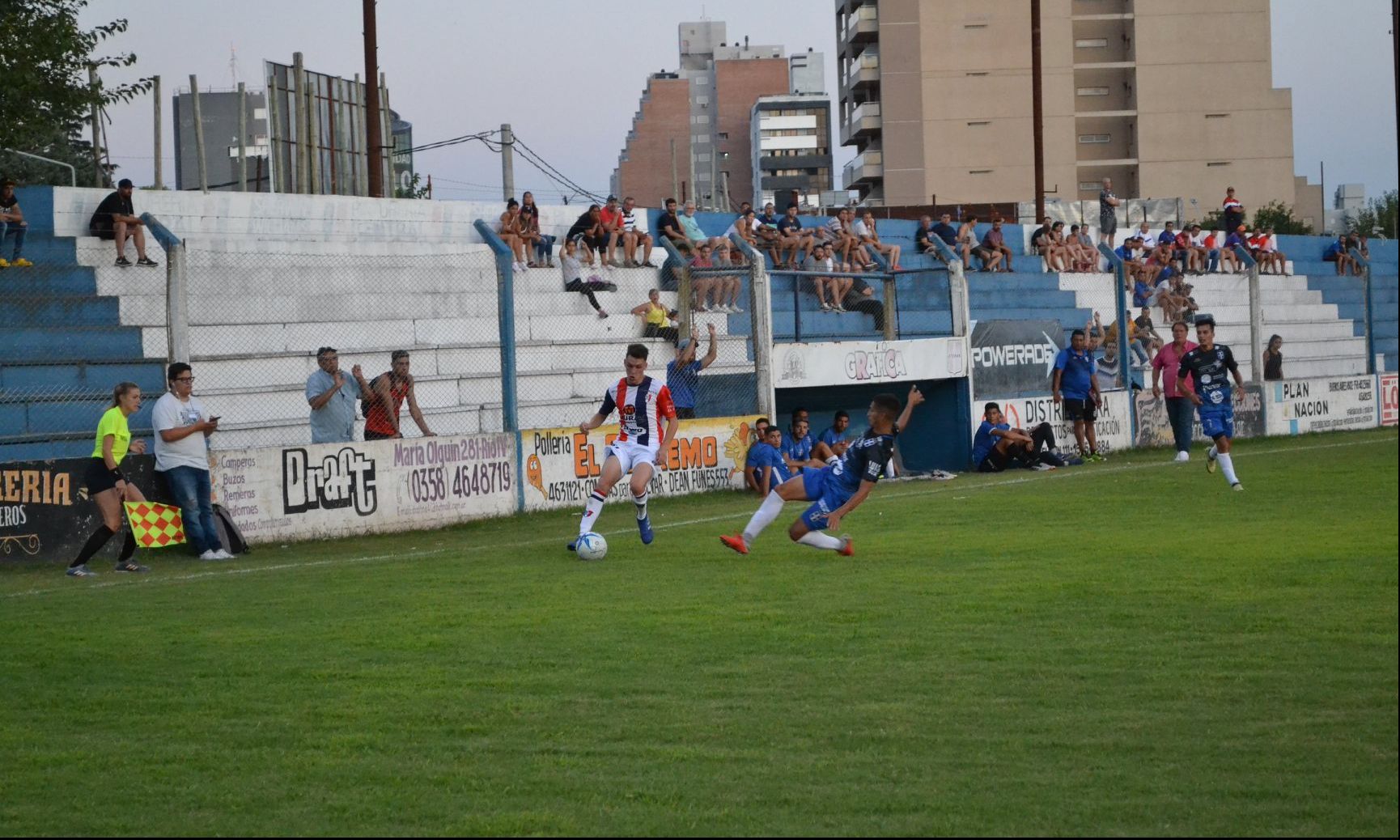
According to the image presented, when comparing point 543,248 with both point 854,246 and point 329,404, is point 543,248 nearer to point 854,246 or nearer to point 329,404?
point 854,246

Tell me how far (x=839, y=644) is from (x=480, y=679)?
2022mm

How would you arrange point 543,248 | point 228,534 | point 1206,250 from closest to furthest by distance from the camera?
point 228,534
point 543,248
point 1206,250

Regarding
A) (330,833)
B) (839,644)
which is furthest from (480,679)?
(330,833)

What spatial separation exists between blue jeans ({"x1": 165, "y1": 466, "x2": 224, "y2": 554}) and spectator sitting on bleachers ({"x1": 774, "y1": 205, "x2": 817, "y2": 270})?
13.9 metres

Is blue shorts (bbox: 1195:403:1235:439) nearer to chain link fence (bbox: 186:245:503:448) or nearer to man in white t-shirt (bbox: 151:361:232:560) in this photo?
chain link fence (bbox: 186:245:503:448)

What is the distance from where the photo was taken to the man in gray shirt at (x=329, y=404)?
17547 millimetres

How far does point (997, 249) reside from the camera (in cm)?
3238

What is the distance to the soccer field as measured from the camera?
547cm

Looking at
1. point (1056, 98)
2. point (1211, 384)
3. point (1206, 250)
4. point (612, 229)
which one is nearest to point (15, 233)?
point (612, 229)

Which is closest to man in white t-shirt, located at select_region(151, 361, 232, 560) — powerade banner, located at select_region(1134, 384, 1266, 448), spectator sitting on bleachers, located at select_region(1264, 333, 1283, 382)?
powerade banner, located at select_region(1134, 384, 1266, 448)

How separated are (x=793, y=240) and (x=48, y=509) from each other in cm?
1569

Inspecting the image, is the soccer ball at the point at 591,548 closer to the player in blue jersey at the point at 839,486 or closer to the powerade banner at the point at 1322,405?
the player in blue jersey at the point at 839,486

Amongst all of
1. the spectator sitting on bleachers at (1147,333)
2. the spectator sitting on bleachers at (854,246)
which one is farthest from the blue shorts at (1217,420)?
the spectator sitting on bleachers at (1147,333)

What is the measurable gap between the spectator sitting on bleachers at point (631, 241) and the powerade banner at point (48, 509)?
11.6 m
